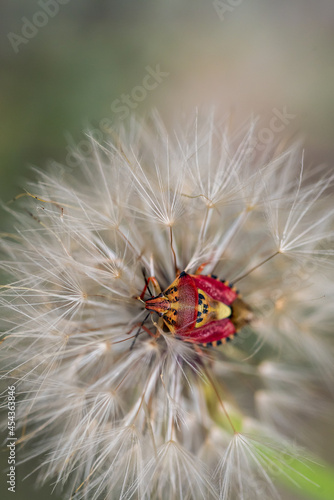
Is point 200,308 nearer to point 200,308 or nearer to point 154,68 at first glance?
point 200,308

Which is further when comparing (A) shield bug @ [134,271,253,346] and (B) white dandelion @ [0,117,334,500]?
(B) white dandelion @ [0,117,334,500]

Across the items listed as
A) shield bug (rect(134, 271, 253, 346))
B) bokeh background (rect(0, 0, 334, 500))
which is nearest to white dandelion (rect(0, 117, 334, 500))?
shield bug (rect(134, 271, 253, 346))

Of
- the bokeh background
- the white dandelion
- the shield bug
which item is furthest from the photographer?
the bokeh background

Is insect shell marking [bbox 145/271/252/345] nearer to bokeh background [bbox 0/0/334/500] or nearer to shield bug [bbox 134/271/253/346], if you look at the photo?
shield bug [bbox 134/271/253/346]

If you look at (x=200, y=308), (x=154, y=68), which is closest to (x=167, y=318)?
(x=200, y=308)

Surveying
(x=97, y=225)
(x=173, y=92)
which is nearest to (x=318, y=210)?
(x=97, y=225)

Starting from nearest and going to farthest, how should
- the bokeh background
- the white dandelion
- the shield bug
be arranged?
the shield bug
the white dandelion
the bokeh background

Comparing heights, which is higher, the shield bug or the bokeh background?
the bokeh background

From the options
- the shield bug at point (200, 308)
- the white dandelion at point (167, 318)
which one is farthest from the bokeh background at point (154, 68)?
the shield bug at point (200, 308)
